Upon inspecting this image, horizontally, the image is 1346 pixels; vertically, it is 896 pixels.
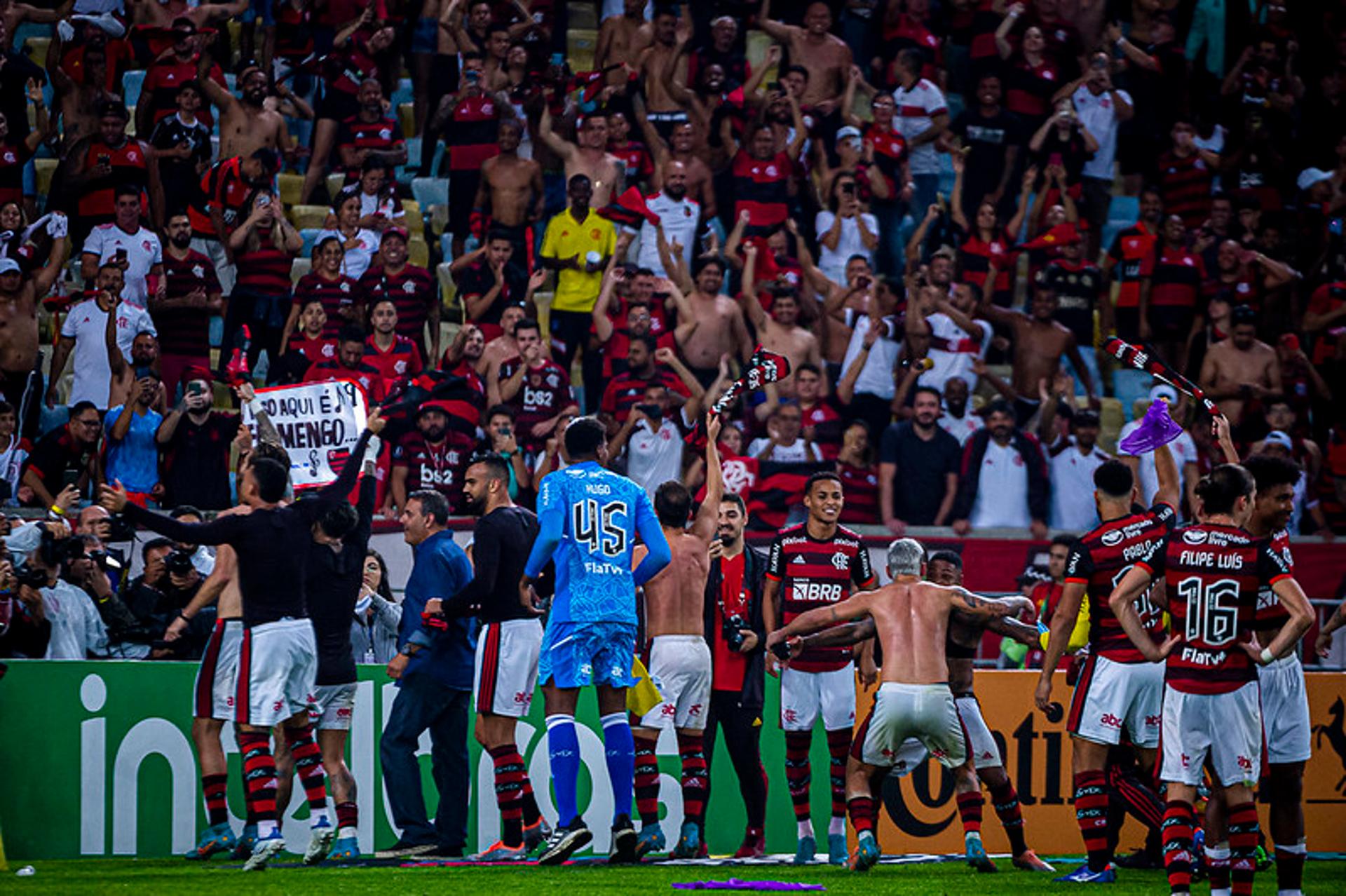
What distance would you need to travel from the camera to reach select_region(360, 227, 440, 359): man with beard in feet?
59.2

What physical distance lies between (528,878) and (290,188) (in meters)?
11.4

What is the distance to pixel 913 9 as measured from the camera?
22.5 meters

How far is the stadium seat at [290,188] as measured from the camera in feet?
65.6

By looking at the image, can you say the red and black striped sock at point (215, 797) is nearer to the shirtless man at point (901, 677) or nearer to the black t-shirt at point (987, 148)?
the shirtless man at point (901, 677)

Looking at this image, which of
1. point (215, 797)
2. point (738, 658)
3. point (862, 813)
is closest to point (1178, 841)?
point (862, 813)

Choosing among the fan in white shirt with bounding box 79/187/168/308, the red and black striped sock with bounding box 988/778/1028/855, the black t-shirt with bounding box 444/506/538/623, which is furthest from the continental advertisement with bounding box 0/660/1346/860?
the fan in white shirt with bounding box 79/187/168/308

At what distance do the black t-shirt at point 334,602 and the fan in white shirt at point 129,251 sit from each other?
6.32 metres

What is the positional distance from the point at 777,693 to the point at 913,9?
37.6 ft

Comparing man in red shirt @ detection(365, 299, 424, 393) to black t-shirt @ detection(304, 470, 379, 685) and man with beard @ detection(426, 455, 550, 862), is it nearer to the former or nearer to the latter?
black t-shirt @ detection(304, 470, 379, 685)

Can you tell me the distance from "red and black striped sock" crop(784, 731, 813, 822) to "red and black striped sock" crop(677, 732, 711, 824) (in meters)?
0.56

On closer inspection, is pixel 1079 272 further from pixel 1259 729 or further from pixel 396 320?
pixel 1259 729

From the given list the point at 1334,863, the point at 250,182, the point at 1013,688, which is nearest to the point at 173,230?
the point at 250,182

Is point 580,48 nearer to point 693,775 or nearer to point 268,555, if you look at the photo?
point 693,775

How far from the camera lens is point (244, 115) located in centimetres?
1948
